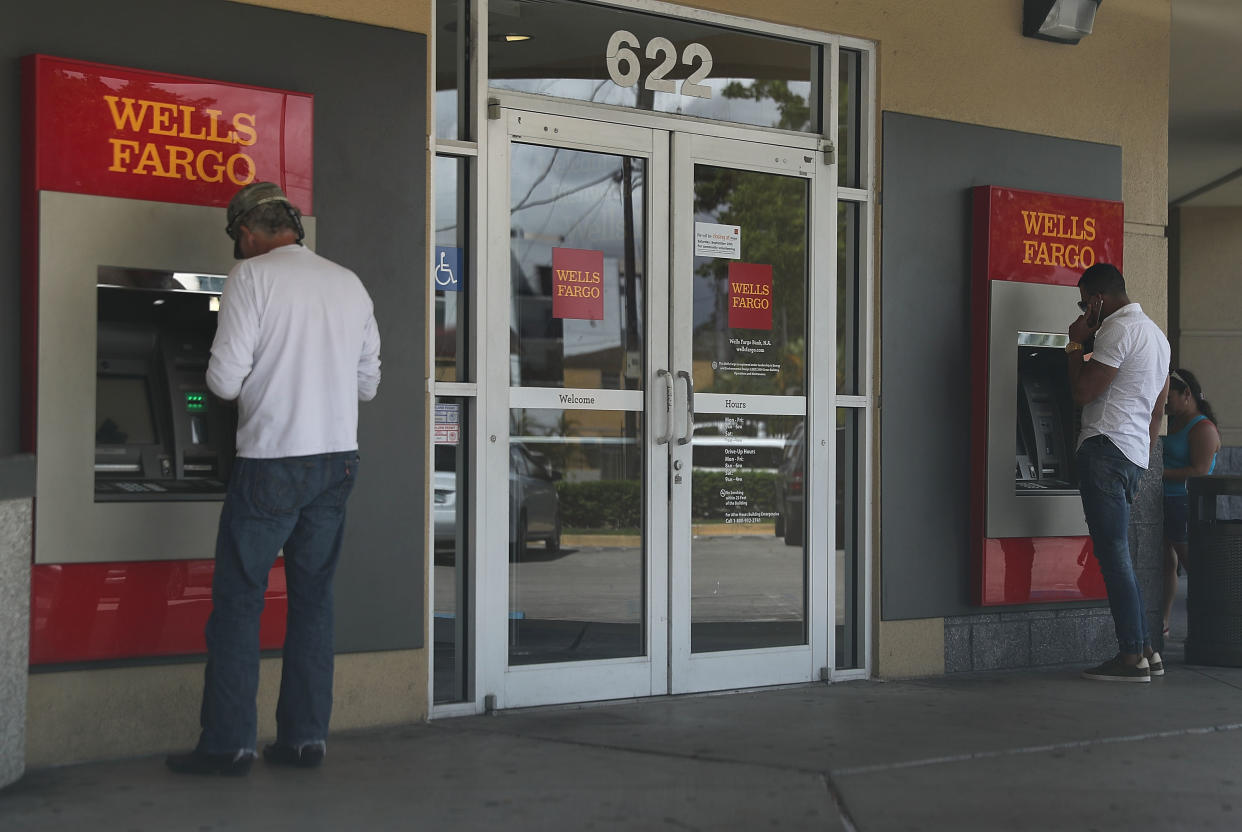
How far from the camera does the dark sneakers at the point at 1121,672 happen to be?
5555 mm

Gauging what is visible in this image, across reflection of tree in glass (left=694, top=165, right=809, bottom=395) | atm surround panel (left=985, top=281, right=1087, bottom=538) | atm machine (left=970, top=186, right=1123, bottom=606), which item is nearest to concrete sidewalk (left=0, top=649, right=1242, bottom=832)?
atm machine (left=970, top=186, right=1123, bottom=606)

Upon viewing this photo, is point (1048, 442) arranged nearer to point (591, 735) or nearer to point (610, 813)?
point (591, 735)

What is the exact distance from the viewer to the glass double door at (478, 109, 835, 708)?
481cm

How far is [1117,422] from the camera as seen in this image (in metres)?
5.41

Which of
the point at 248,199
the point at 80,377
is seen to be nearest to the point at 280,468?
the point at 80,377

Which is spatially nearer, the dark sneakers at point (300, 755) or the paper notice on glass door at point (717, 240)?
the dark sneakers at point (300, 755)

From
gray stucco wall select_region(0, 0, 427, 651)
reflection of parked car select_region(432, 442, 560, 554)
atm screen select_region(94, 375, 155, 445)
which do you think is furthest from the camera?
reflection of parked car select_region(432, 442, 560, 554)

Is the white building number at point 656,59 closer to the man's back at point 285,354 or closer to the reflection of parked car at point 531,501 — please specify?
the reflection of parked car at point 531,501

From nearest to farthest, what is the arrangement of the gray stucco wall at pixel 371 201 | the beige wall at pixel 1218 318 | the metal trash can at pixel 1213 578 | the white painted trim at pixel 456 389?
1. the gray stucco wall at pixel 371 201
2. the white painted trim at pixel 456 389
3. the metal trash can at pixel 1213 578
4. the beige wall at pixel 1218 318

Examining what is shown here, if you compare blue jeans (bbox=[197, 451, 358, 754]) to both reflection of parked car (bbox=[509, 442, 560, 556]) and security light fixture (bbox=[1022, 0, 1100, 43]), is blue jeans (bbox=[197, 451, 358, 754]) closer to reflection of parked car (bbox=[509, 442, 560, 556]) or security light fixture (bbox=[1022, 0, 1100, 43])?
reflection of parked car (bbox=[509, 442, 560, 556])

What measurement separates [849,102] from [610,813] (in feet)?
11.2

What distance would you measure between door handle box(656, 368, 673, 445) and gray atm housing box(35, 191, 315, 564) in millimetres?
1915

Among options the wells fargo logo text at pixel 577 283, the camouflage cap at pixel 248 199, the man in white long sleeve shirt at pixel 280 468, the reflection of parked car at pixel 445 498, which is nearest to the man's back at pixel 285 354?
the man in white long sleeve shirt at pixel 280 468

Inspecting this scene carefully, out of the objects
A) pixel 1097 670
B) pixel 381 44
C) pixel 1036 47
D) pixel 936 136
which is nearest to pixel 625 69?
pixel 381 44
